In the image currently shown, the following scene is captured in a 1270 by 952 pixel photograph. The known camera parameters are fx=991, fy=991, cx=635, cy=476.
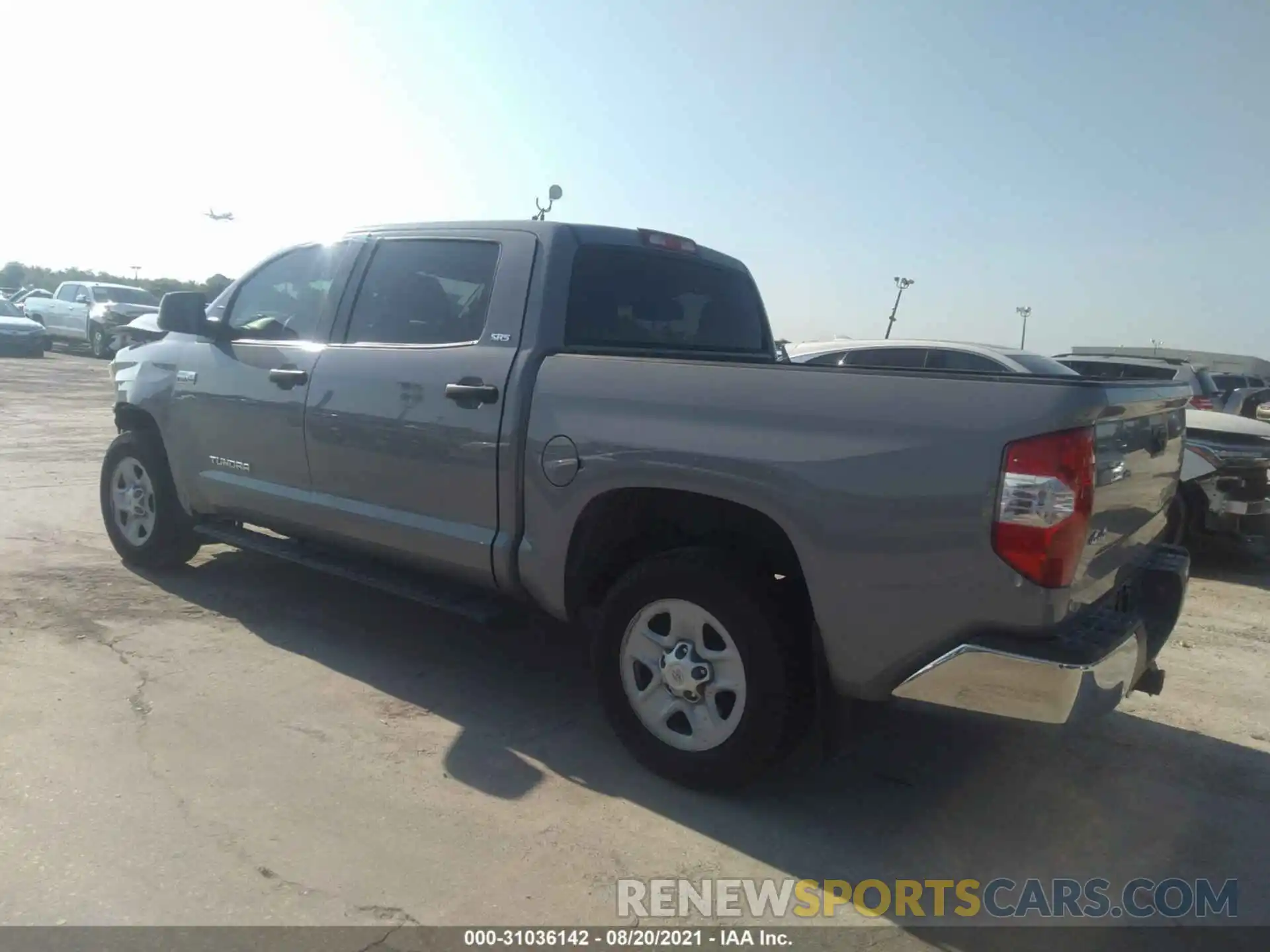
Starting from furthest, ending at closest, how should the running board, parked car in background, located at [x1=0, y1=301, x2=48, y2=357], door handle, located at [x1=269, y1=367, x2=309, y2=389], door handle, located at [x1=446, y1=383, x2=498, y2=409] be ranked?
1. parked car in background, located at [x1=0, y1=301, x2=48, y2=357]
2. door handle, located at [x1=269, y1=367, x2=309, y2=389]
3. the running board
4. door handle, located at [x1=446, y1=383, x2=498, y2=409]

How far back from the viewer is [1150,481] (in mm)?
3295

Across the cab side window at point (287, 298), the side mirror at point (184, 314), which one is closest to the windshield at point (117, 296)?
the side mirror at point (184, 314)

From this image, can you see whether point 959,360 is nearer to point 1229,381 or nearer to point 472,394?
point 472,394

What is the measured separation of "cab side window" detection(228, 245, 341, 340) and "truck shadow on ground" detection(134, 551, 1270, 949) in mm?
1555

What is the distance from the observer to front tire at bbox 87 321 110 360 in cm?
2506

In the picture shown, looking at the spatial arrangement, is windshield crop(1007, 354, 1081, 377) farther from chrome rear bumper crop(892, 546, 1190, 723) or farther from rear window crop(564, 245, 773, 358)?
chrome rear bumper crop(892, 546, 1190, 723)

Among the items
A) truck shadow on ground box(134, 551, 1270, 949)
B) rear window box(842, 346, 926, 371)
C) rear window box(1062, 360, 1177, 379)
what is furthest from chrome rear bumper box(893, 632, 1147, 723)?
rear window box(1062, 360, 1177, 379)

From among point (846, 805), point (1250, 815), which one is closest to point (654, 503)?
point (846, 805)

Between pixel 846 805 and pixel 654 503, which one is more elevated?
pixel 654 503

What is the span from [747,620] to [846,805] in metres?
0.80

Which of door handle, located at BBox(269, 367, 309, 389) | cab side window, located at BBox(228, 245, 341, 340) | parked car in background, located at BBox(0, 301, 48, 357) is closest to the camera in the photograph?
door handle, located at BBox(269, 367, 309, 389)

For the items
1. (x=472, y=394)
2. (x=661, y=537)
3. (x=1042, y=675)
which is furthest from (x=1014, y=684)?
(x=472, y=394)

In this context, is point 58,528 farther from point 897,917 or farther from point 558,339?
point 897,917

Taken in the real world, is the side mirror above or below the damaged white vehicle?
above
